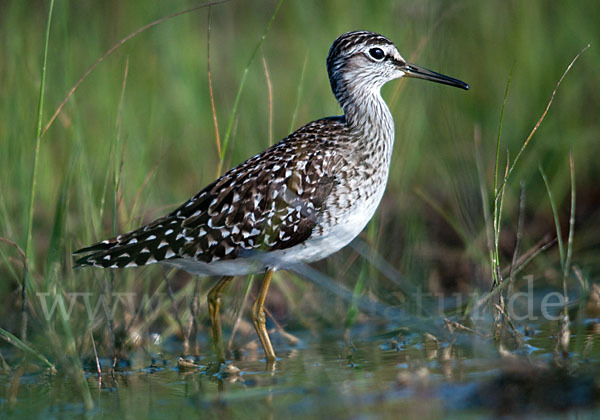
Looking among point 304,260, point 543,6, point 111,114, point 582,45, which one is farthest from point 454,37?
point 304,260

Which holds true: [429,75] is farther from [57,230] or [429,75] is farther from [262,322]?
[57,230]

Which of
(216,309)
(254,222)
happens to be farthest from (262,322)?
(254,222)

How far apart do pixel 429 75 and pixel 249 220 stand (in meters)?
1.85

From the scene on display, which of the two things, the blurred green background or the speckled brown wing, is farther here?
the blurred green background

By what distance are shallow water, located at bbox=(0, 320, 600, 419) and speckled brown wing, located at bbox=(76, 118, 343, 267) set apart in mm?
768

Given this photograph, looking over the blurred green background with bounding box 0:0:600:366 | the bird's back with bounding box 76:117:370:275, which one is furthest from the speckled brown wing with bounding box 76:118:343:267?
the blurred green background with bounding box 0:0:600:366

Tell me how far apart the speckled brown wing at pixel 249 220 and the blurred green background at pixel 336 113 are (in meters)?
0.33

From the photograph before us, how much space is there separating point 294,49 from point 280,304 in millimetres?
4740

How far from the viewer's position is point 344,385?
465 cm

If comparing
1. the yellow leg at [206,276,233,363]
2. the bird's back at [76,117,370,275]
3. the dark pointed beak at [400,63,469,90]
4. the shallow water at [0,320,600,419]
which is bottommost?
the shallow water at [0,320,600,419]

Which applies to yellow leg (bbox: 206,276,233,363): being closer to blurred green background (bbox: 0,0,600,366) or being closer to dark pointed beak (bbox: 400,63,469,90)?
blurred green background (bbox: 0,0,600,366)

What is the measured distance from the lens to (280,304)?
7.39m

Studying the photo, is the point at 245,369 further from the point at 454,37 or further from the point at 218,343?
the point at 454,37

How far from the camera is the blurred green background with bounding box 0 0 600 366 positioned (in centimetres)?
651
